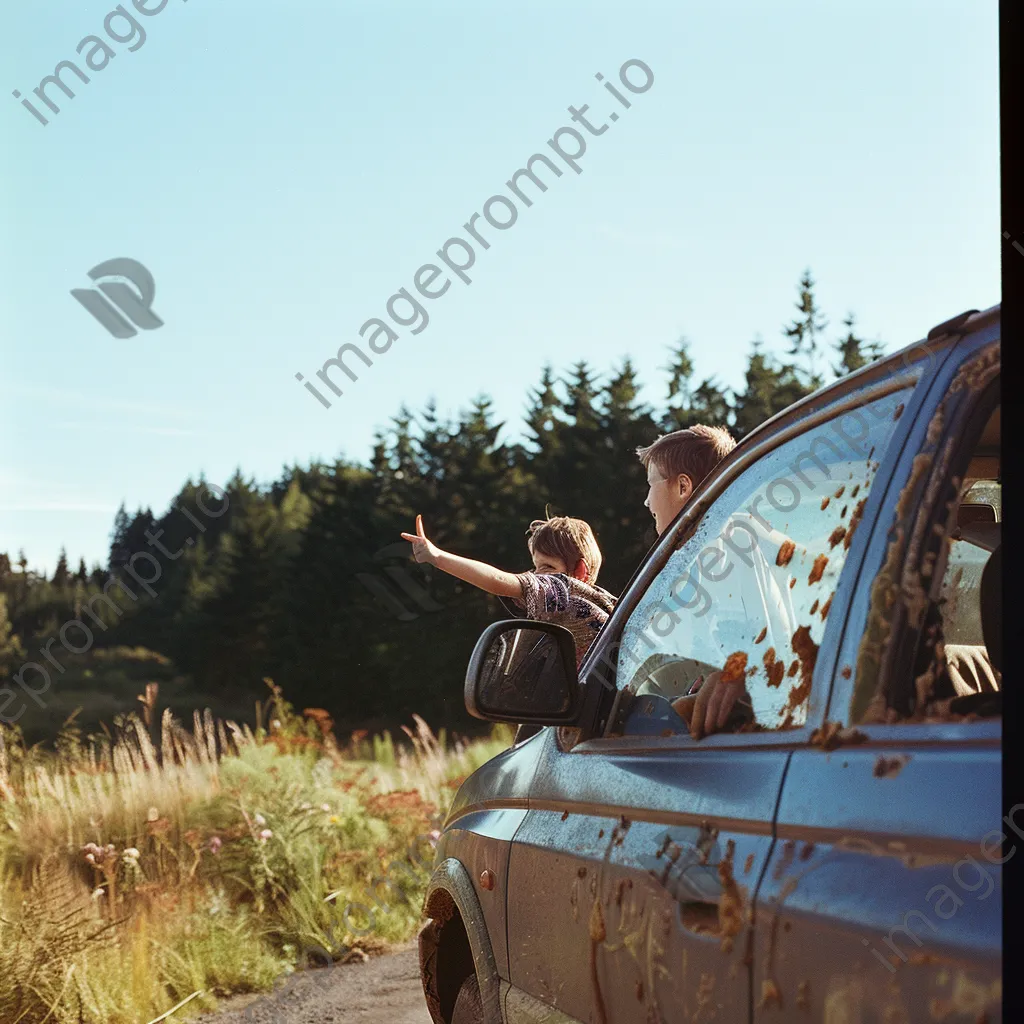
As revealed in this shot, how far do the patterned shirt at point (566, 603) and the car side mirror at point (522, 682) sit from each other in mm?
1858

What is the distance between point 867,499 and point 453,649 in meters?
51.9

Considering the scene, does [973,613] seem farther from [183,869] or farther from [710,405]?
[710,405]

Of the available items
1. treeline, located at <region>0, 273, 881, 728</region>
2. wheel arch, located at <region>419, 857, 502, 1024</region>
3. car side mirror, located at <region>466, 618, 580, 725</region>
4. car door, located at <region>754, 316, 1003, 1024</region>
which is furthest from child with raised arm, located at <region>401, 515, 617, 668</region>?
treeline, located at <region>0, 273, 881, 728</region>

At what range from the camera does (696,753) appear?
79.4 inches

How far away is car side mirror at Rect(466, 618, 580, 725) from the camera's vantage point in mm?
2566

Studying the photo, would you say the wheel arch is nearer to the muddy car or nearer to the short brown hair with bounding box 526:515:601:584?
the muddy car

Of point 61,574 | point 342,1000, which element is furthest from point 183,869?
point 61,574

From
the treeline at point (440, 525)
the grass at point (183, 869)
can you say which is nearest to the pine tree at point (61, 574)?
the treeline at point (440, 525)

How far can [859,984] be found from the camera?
140cm

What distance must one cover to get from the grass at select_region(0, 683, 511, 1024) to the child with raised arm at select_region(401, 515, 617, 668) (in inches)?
94.2

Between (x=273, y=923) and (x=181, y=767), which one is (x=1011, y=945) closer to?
(x=273, y=923)

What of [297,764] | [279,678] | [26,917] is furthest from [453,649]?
[26,917]

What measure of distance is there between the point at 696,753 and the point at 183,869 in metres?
6.45

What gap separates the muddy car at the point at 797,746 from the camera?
138 cm
